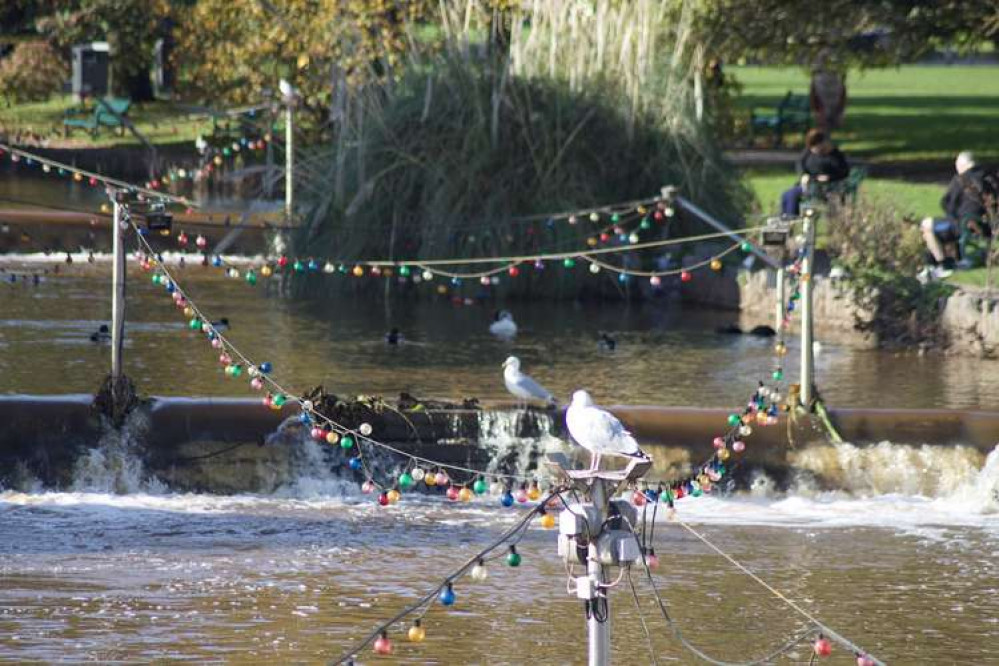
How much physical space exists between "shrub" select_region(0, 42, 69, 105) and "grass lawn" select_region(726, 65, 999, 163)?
13.8 metres

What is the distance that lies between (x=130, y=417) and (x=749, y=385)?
16.3 ft

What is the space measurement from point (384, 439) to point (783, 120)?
22.3 metres

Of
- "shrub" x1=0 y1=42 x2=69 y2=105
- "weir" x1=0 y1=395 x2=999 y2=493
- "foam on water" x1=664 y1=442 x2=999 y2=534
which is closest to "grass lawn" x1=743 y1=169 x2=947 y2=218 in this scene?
"weir" x1=0 y1=395 x2=999 y2=493

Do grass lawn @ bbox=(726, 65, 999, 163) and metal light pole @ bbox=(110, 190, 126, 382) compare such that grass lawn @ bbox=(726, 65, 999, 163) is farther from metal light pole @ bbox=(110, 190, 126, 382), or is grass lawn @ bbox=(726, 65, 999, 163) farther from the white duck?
metal light pole @ bbox=(110, 190, 126, 382)

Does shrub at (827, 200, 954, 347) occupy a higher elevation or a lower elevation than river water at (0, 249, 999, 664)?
higher

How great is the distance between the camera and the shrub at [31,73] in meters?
40.8

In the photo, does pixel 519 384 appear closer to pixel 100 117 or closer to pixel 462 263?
pixel 462 263

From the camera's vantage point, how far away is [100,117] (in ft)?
123

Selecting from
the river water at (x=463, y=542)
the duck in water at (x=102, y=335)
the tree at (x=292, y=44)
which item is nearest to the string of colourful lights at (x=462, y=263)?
the river water at (x=463, y=542)

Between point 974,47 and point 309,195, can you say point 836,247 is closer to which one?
point 309,195

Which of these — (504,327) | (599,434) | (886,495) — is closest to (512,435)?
(886,495)

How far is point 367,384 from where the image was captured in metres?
15.9

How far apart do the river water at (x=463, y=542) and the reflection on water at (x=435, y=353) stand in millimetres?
50

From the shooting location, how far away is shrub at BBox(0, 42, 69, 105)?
134 feet
